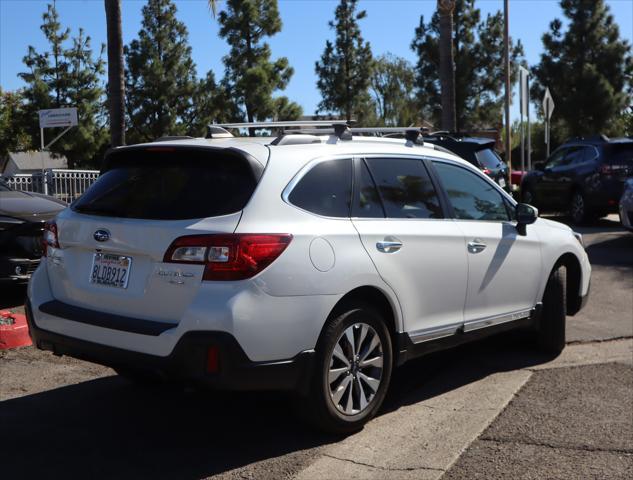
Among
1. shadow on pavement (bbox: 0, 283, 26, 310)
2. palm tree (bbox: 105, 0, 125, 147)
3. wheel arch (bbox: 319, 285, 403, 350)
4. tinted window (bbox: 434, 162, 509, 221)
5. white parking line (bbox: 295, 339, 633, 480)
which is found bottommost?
white parking line (bbox: 295, 339, 633, 480)

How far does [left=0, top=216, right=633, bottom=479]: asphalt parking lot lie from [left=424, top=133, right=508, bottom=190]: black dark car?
6.62 m

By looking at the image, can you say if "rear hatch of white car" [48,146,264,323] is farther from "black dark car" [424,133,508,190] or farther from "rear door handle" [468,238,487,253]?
"black dark car" [424,133,508,190]

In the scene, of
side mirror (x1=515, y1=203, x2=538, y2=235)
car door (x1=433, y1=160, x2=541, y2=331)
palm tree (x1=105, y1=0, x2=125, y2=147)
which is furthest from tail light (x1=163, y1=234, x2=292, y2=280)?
palm tree (x1=105, y1=0, x2=125, y2=147)

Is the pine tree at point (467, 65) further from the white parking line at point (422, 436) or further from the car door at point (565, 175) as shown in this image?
the white parking line at point (422, 436)

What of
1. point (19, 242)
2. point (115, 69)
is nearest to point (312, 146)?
point (19, 242)

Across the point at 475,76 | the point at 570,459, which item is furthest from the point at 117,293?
the point at 475,76

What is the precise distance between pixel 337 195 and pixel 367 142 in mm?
684

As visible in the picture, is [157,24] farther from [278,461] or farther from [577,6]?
[278,461]

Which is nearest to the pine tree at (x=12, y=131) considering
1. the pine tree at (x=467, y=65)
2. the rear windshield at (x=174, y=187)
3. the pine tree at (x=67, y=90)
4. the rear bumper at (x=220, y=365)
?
the pine tree at (x=67, y=90)

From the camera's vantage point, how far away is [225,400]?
205 inches

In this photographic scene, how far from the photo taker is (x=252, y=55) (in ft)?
127

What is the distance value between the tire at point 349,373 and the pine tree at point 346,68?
4118 centimetres

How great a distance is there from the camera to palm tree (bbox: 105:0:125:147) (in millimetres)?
11781

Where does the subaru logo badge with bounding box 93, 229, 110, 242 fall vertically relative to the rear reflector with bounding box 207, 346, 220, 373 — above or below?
above
